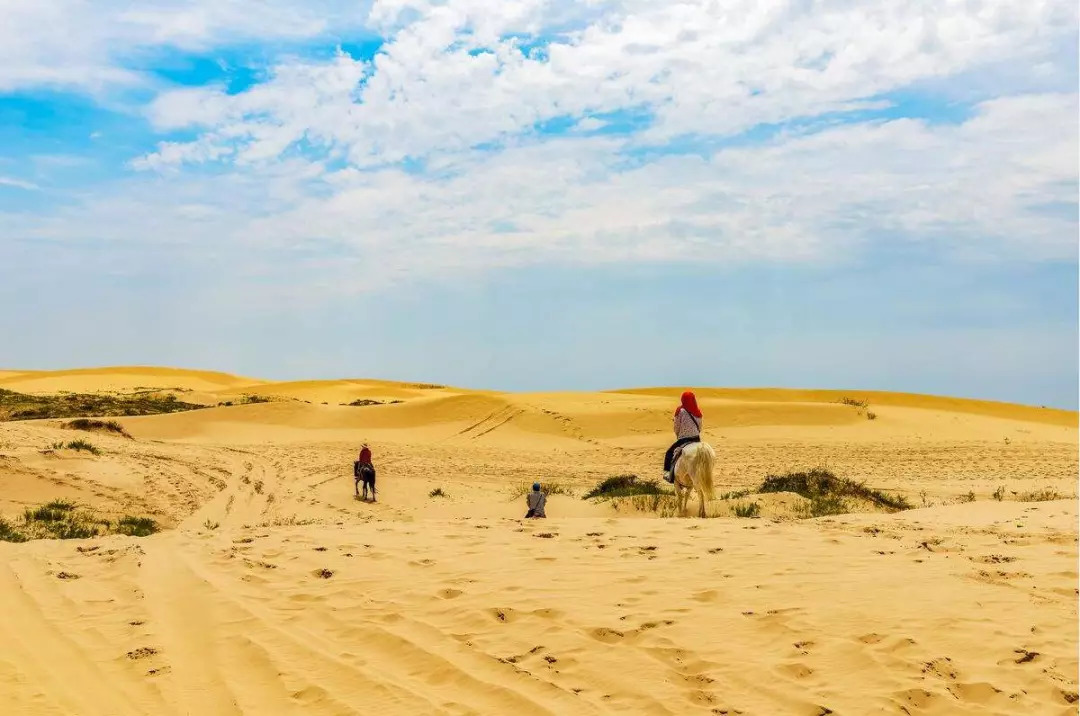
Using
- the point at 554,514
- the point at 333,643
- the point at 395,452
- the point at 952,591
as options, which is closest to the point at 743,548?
the point at 952,591

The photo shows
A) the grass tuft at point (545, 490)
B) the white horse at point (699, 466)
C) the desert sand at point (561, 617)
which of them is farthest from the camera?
the grass tuft at point (545, 490)

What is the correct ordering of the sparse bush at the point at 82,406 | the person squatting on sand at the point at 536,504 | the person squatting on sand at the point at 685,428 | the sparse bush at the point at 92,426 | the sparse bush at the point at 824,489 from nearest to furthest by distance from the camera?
the person squatting on sand at the point at 536,504
the person squatting on sand at the point at 685,428
the sparse bush at the point at 824,489
the sparse bush at the point at 92,426
the sparse bush at the point at 82,406

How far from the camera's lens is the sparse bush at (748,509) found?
528 inches

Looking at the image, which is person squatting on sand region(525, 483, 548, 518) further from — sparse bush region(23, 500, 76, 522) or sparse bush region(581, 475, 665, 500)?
sparse bush region(23, 500, 76, 522)

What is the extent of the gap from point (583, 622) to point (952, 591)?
282 cm

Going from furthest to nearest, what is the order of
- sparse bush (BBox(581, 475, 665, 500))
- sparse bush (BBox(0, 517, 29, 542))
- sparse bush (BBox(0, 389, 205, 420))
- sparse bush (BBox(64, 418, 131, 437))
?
sparse bush (BBox(0, 389, 205, 420)) < sparse bush (BBox(64, 418, 131, 437)) < sparse bush (BBox(581, 475, 665, 500)) < sparse bush (BBox(0, 517, 29, 542))

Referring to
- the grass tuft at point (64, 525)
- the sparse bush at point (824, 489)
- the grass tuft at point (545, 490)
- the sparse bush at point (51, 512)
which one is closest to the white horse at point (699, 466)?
the sparse bush at point (824, 489)

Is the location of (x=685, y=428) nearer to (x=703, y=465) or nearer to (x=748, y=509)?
(x=703, y=465)

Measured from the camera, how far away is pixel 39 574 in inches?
324

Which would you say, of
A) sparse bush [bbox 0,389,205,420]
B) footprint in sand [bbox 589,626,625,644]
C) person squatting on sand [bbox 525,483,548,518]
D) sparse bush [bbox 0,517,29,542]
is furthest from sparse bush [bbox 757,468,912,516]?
sparse bush [bbox 0,389,205,420]

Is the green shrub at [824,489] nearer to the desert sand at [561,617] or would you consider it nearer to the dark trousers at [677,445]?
the desert sand at [561,617]

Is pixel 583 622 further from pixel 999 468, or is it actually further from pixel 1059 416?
pixel 1059 416

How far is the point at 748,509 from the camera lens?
13633 millimetres

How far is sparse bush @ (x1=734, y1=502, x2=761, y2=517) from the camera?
13.4 m
